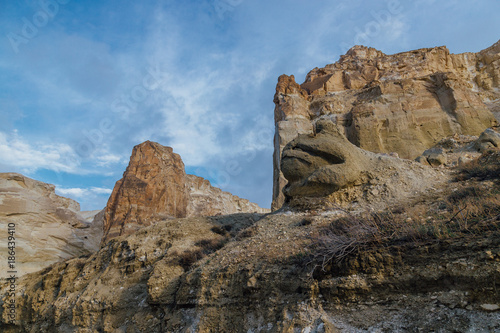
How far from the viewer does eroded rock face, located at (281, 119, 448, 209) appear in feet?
30.6

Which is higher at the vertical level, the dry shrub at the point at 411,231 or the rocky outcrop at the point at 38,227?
the rocky outcrop at the point at 38,227

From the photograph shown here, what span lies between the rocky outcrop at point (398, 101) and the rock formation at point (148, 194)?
17.9 m

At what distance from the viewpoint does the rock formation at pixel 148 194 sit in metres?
34.7

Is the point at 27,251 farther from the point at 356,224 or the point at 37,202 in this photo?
the point at 356,224

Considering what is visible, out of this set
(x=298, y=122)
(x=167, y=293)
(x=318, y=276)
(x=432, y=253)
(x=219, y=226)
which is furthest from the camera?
(x=298, y=122)

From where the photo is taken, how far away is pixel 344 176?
9.53 m

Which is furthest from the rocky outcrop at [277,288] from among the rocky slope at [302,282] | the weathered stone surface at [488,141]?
the weathered stone surface at [488,141]

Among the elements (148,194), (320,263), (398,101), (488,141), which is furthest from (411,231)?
(148,194)

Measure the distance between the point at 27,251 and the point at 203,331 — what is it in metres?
23.1

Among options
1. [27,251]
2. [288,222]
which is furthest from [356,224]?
[27,251]

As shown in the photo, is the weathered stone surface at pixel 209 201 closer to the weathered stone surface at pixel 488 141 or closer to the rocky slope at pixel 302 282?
the rocky slope at pixel 302 282

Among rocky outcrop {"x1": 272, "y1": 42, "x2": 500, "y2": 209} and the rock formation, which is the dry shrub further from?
the rock formation

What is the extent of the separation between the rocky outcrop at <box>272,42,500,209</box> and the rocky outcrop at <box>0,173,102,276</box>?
66.0 ft

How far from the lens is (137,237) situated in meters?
11.5
